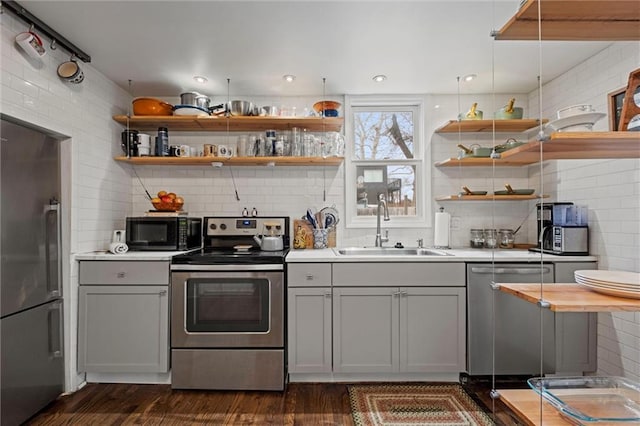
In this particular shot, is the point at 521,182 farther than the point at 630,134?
Yes

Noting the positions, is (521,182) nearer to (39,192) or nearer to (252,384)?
(252,384)

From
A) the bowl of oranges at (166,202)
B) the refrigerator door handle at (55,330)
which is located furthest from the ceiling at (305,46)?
the refrigerator door handle at (55,330)

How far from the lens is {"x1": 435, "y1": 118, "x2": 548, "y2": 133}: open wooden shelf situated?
9.21 ft

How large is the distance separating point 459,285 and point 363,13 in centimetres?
183

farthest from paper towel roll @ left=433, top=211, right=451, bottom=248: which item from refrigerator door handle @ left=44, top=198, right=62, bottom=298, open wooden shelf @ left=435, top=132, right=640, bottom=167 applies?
refrigerator door handle @ left=44, top=198, right=62, bottom=298

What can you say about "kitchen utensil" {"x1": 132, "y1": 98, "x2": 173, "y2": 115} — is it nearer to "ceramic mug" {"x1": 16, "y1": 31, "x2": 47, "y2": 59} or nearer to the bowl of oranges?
the bowl of oranges

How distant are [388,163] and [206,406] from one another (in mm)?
2385

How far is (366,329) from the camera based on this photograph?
92.7 inches

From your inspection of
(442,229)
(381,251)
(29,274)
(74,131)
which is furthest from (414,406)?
(74,131)

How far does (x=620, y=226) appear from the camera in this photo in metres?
2.13

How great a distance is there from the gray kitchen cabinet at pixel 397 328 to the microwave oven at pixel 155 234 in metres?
1.33

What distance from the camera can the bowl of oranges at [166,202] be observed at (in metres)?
2.86

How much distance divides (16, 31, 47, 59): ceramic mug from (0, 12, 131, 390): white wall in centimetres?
5

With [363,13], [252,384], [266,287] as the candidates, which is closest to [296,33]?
[363,13]
